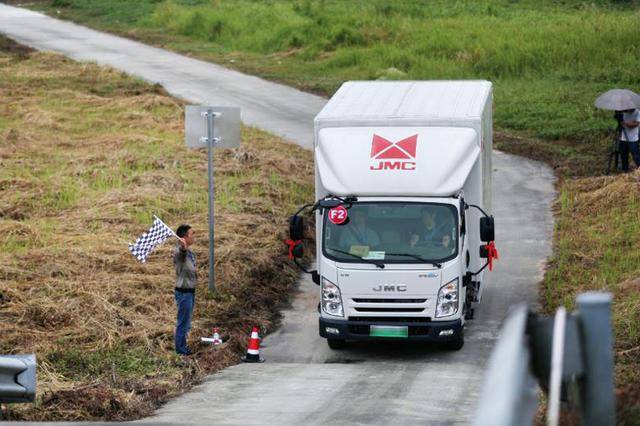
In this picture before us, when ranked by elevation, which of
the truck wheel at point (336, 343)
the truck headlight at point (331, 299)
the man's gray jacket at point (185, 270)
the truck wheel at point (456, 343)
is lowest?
the truck wheel at point (336, 343)

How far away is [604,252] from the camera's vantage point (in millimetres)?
22109

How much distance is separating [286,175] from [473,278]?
9.93 metres

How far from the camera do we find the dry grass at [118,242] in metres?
16.2

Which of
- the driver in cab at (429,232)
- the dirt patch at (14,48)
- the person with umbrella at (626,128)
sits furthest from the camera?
the dirt patch at (14,48)

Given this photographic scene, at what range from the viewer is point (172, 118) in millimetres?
35656

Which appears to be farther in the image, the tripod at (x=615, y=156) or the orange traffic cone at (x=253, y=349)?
the tripod at (x=615, y=156)

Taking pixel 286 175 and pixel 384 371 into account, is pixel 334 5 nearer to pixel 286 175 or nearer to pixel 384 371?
pixel 286 175

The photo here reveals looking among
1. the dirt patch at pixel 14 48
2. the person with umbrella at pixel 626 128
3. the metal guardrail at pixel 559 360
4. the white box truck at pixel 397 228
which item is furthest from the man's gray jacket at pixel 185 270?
the dirt patch at pixel 14 48

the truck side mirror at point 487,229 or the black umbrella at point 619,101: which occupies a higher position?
the black umbrella at point 619,101

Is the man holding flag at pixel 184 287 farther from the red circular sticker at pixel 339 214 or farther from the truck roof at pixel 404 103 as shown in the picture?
the truck roof at pixel 404 103

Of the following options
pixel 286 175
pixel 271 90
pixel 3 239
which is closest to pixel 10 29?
pixel 271 90

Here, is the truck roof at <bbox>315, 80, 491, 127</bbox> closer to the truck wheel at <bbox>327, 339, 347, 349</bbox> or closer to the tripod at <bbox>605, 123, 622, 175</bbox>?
the truck wheel at <bbox>327, 339, 347, 349</bbox>

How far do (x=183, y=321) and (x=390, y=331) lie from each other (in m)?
2.98

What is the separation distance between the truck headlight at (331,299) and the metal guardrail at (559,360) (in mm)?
14111
